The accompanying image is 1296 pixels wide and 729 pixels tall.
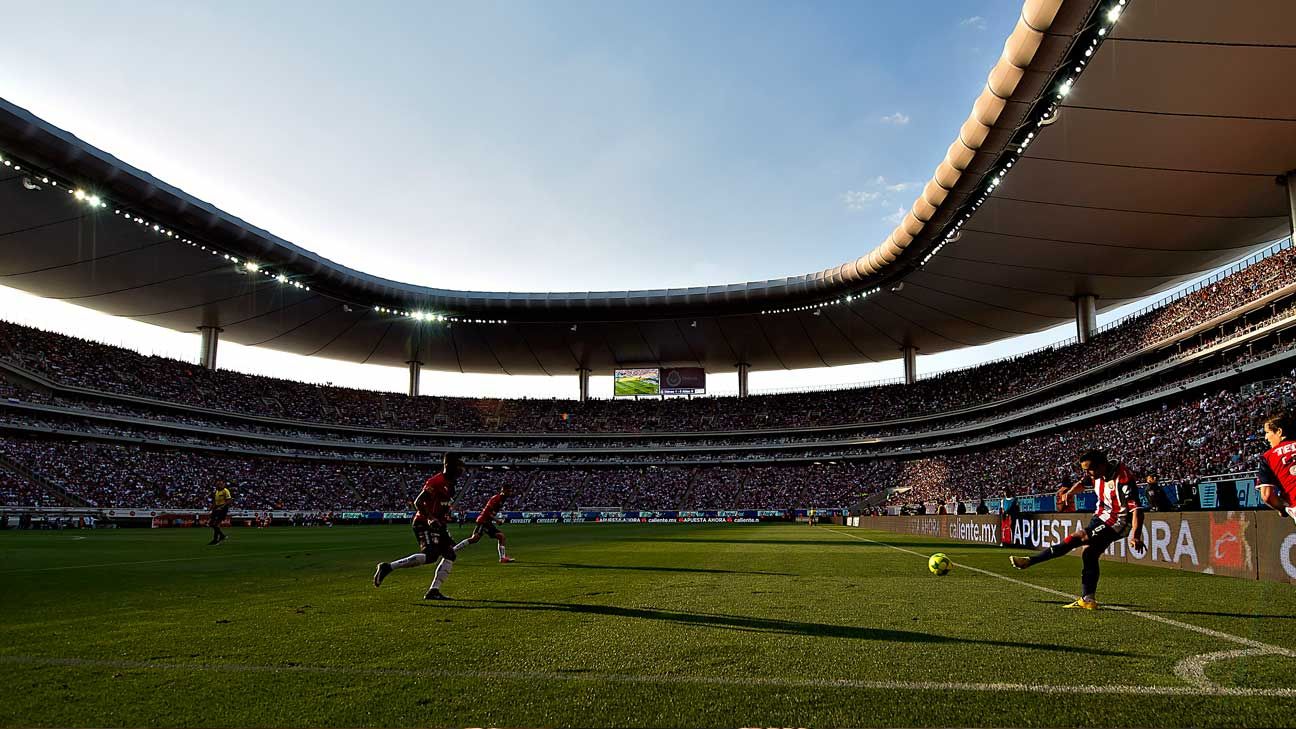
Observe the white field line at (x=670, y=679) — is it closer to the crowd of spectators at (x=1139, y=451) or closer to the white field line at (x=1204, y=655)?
the white field line at (x=1204, y=655)

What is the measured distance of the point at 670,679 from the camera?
458 cm

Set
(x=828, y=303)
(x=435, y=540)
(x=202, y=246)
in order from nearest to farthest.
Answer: (x=435, y=540)
(x=202, y=246)
(x=828, y=303)

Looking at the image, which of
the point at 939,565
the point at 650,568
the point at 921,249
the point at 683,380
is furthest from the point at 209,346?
the point at 939,565

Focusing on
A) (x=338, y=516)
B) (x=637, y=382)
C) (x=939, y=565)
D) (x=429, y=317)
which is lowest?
(x=338, y=516)

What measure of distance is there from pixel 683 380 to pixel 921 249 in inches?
1311

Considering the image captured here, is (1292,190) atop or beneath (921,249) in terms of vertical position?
beneath

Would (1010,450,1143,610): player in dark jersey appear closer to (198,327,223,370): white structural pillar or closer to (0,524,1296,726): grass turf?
(0,524,1296,726): grass turf

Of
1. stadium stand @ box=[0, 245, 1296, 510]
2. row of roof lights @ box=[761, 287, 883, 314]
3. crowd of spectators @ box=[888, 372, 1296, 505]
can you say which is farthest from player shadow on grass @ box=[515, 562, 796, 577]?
row of roof lights @ box=[761, 287, 883, 314]

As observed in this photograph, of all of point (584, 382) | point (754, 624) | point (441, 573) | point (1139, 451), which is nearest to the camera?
point (754, 624)

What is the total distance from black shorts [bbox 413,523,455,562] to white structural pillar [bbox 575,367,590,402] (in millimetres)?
68419

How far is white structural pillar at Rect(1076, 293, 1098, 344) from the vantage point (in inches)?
1965

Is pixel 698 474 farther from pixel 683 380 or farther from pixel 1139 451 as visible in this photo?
pixel 1139 451

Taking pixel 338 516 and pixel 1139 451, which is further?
pixel 338 516

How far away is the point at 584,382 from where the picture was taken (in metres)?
77.8
